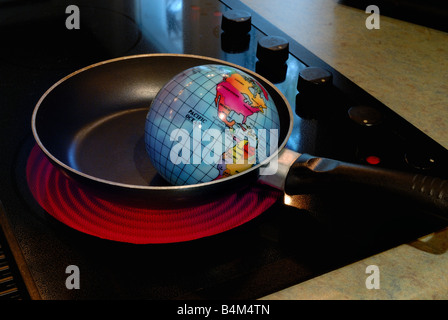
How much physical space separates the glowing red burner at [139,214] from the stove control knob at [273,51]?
1.14 feet

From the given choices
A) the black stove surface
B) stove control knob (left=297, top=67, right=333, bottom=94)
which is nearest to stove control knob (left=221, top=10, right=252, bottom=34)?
the black stove surface

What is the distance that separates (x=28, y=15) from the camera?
1.11 metres

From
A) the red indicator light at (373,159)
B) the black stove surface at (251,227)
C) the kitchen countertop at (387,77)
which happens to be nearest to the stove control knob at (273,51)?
the black stove surface at (251,227)

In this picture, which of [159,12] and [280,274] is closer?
[280,274]

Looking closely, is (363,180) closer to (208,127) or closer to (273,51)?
(208,127)

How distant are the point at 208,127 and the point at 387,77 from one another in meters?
0.53

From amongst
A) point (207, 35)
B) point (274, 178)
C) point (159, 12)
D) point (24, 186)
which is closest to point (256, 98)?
point (274, 178)

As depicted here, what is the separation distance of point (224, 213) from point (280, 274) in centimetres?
11

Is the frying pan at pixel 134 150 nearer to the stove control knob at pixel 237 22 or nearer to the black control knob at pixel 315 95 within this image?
the black control knob at pixel 315 95

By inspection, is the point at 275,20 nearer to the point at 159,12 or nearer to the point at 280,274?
the point at 159,12

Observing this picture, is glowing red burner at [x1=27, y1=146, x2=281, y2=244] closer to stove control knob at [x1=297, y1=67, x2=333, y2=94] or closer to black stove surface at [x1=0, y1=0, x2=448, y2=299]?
black stove surface at [x1=0, y1=0, x2=448, y2=299]

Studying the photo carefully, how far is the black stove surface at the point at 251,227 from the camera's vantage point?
53cm
